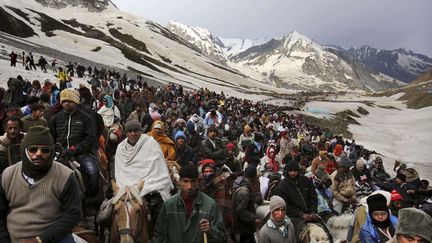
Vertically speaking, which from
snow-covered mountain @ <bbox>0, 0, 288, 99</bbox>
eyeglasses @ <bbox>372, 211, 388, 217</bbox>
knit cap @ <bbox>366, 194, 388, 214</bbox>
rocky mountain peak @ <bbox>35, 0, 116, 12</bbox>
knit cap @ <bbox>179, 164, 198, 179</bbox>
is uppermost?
knit cap @ <bbox>366, 194, 388, 214</bbox>

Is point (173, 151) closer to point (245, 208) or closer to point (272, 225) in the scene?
point (245, 208)

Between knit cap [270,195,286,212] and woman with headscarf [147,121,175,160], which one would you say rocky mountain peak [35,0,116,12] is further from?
knit cap [270,195,286,212]

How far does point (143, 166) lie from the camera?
755 cm

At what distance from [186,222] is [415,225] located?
314 cm

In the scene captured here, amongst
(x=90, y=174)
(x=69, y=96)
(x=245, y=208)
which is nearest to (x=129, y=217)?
(x=90, y=174)

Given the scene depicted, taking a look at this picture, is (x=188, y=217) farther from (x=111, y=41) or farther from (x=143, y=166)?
(x=111, y=41)

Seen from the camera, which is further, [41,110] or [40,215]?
[41,110]

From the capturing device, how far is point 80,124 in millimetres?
7793

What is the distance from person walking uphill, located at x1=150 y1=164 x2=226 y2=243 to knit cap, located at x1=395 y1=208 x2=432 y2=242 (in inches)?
100

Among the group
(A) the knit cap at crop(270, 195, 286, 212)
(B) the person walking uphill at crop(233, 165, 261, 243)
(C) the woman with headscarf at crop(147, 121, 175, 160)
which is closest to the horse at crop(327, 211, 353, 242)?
(B) the person walking uphill at crop(233, 165, 261, 243)

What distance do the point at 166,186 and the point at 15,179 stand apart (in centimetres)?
343

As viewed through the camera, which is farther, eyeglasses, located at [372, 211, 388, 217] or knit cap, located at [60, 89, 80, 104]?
knit cap, located at [60, 89, 80, 104]

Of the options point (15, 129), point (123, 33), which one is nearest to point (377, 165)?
point (15, 129)

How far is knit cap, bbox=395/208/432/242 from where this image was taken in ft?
14.8
